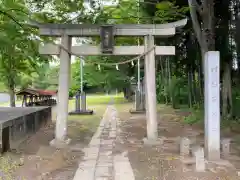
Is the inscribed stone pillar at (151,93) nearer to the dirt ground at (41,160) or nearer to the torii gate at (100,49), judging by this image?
the torii gate at (100,49)

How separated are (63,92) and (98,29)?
1.97m

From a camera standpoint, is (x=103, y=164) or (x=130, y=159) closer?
(x=103, y=164)

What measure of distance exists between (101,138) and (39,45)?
3.25 metres

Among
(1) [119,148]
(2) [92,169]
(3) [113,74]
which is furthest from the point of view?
(3) [113,74]

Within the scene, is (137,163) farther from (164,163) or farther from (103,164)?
(103,164)

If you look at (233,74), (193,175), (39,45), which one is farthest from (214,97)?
(233,74)

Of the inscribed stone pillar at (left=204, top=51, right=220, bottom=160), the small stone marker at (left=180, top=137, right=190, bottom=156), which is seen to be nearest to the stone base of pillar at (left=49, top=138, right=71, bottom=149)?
the small stone marker at (left=180, top=137, right=190, bottom=156)

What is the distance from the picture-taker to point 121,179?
16.6ft

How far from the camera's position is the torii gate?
8297mm

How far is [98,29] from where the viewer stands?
842 centimetres

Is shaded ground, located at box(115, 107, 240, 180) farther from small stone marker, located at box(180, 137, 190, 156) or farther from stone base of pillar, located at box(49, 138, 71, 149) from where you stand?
stone base of pillar, located at box(49, 138, 71, 149)

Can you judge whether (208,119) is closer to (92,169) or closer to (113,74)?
(92,169)

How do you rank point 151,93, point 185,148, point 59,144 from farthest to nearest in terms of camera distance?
1. point 151,93
2. point 59,144
3. point 185,148

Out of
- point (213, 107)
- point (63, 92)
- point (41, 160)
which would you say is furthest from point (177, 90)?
point (41, 160)
